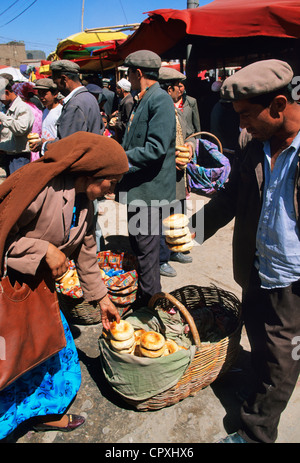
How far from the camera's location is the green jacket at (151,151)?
2850mm

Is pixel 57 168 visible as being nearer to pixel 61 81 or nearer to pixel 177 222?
pixel 177 222

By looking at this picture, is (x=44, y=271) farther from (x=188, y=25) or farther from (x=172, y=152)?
(x=188, y=25)

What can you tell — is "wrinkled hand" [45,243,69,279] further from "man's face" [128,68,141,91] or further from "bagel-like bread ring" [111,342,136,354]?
"man's face" [128,68,141,91]

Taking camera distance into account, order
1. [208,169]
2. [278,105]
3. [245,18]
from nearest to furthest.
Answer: [278,105] < [208,169] < [245,18]

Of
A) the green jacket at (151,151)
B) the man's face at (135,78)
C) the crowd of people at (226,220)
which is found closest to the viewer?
the crowd of people at (226,220)

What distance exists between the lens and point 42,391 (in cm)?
212

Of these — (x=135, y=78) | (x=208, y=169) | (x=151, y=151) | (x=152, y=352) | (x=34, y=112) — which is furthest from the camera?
(x=34, y=112)

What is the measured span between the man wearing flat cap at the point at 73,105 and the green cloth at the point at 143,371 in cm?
216

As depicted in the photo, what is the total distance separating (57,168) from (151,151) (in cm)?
143

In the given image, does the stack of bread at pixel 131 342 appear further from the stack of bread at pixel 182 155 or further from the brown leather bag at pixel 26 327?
the stack of bread at pixel 182 155

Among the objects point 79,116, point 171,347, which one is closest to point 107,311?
point 171,347

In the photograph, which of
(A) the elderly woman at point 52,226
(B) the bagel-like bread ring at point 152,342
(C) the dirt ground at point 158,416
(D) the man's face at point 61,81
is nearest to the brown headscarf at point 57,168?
(A) the elderly woman at point 52,226

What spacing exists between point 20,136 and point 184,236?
10.6 feet
